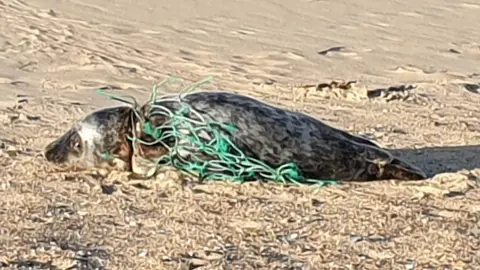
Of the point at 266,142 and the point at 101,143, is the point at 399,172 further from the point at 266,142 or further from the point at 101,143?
the point at 101,143

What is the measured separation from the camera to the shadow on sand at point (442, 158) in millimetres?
5254

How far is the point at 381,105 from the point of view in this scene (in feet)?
23.2

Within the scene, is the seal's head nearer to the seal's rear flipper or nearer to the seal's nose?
the seal's nose

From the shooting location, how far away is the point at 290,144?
16.3 feet

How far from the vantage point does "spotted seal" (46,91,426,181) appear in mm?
4949

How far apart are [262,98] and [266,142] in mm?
2363

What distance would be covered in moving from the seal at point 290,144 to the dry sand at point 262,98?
0.11 meters

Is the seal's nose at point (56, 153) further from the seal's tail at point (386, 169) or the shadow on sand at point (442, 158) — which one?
the shadow on sand at point (442, 158)

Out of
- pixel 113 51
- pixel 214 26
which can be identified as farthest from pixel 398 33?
pixel 113 51

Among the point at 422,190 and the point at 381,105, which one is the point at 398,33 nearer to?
the point at 381,105

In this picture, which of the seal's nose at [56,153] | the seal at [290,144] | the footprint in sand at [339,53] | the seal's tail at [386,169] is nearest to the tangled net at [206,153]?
the seal at [290,144]

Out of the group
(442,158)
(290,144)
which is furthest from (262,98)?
(290,144)

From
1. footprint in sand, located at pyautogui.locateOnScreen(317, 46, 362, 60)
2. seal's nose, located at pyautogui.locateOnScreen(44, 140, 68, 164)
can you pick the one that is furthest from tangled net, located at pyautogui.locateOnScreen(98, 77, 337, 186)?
footprint in sand, located at pyautogui.locateOnScreen(317, 46, 362, 60)

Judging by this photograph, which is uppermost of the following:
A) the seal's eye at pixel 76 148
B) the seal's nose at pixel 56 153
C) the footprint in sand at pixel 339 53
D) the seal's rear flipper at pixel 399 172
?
the seal's rear flipper at pixel 399 172
